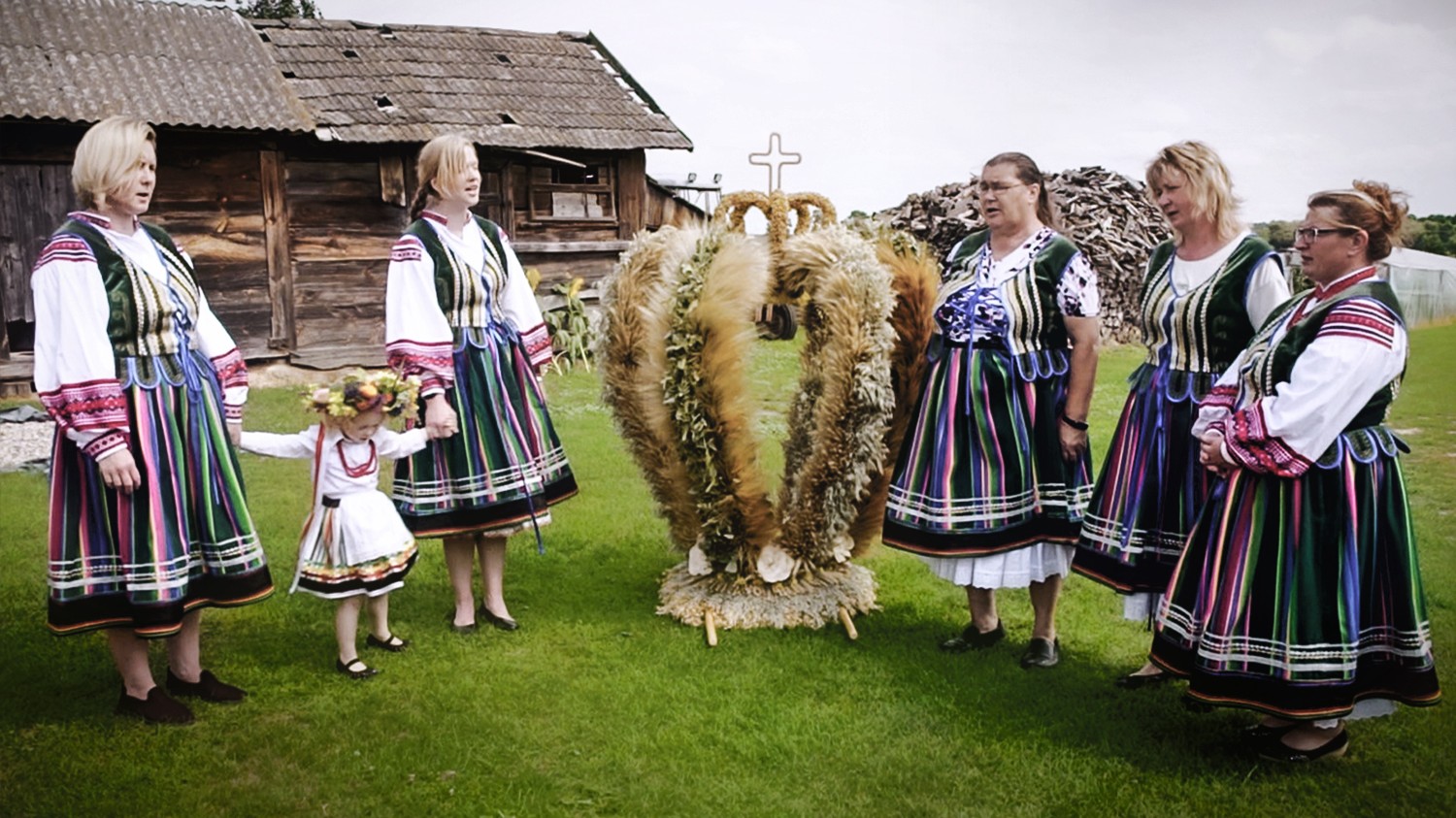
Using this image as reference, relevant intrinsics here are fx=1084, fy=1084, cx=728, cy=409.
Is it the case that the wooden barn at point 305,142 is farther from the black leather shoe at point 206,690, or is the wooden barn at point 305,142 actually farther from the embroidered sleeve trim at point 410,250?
the black leather shoe at point 206,690

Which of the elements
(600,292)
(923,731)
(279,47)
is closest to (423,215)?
(600,292)

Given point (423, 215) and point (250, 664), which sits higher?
point (423, 215)

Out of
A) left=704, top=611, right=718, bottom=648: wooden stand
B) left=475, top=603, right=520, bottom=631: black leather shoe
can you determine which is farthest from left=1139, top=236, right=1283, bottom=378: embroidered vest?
left=475, top=603, right=520, bottom=631: black leather shoe

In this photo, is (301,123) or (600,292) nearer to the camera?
(600,292)

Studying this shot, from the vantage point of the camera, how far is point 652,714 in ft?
10.6

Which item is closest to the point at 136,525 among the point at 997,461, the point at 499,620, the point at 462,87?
the point at 499,620

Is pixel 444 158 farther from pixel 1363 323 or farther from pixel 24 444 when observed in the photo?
pixel 24 444

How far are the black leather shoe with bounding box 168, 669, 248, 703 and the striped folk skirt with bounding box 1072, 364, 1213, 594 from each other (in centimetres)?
262

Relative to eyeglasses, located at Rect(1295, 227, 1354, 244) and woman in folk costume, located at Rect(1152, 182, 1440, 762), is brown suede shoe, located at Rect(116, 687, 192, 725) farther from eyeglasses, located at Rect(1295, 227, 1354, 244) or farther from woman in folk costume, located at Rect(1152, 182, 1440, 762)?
eyeglasses, located at Rect(1295, 227, 1354, 244)

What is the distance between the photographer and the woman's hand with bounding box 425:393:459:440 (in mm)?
3541

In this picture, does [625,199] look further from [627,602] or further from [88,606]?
[88,606]

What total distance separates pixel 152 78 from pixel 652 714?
812cm

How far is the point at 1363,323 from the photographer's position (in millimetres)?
2477

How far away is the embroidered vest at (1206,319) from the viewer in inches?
116
